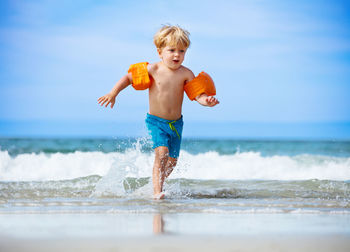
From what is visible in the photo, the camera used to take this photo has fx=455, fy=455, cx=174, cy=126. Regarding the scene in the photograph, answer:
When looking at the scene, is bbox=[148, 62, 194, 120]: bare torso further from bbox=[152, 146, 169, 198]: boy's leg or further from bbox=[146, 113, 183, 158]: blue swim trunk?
bbox=[152, 146, 169, 198]: boy's leg

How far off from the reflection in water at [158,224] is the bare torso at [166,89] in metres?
1.52

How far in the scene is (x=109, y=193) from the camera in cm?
432

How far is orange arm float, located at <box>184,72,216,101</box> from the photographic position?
4.22 meters

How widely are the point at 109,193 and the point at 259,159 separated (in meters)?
6.23

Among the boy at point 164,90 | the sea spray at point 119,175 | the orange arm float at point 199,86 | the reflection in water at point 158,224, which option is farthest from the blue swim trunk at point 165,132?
the reflection in water at point 158,224

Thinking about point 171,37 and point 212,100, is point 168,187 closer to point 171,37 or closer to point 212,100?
point 212,100

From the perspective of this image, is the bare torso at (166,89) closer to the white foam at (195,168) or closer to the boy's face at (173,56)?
the boy's face at (173,56)

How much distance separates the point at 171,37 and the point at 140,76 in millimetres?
456

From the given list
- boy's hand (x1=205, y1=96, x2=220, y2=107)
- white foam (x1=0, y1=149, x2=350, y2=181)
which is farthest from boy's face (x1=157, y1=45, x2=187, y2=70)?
white foam (x1=0, y1=149, x2=350, y2=181)

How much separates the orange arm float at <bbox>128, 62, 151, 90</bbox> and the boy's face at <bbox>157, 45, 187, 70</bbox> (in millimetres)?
206

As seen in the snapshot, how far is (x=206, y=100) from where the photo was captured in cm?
405

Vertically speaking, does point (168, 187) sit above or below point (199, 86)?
below

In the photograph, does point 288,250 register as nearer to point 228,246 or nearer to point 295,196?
point 228,246

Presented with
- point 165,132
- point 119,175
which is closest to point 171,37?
point 165,132
